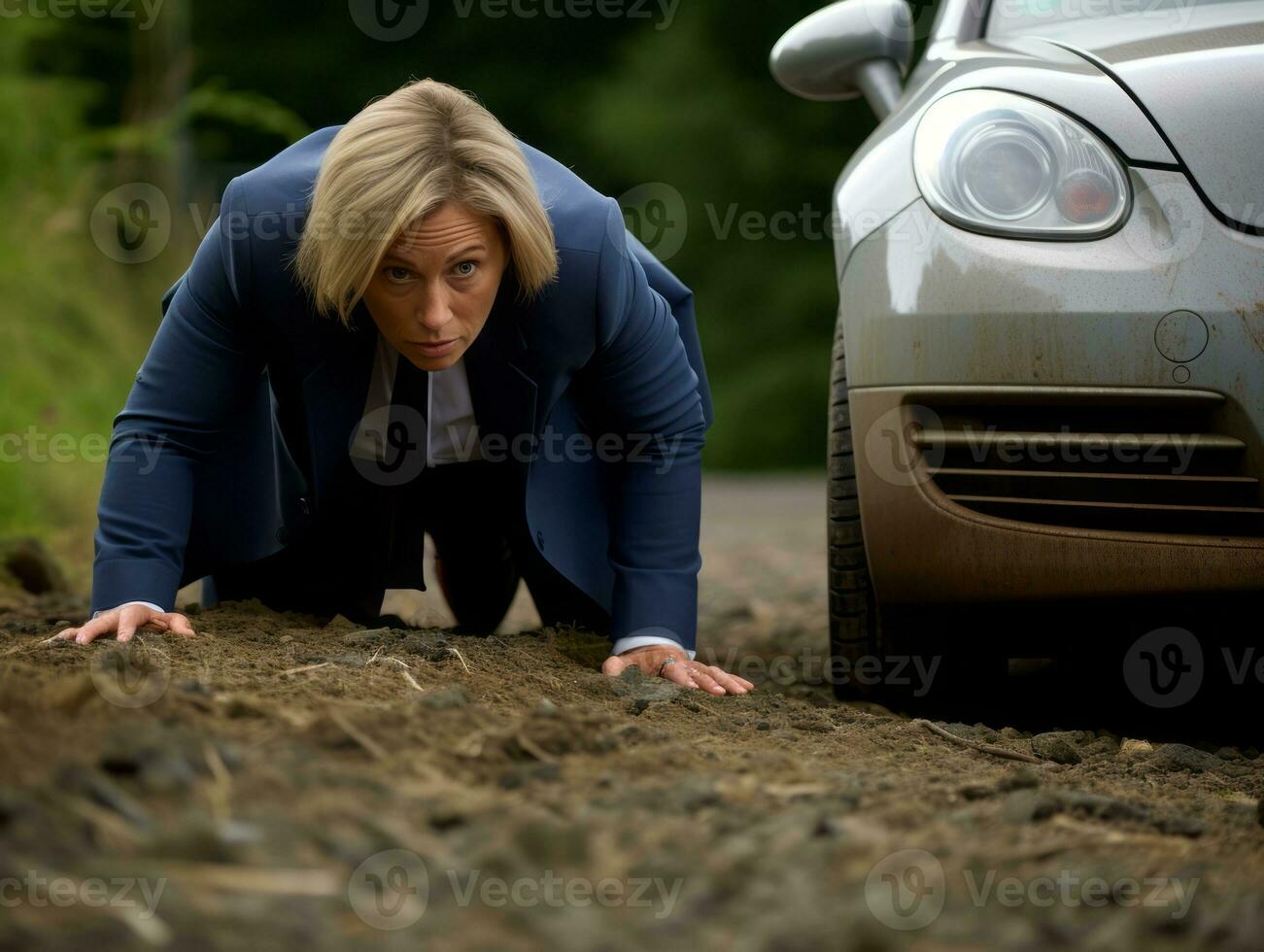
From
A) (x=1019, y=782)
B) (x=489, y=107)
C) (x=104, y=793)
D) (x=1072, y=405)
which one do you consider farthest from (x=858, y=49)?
(x=489, y=107)

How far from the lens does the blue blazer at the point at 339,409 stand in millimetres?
2684

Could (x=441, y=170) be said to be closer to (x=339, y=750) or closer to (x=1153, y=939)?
(x=339, y=750)

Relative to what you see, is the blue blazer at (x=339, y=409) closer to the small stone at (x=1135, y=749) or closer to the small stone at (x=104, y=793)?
the small stone at (x=1135, y=749)

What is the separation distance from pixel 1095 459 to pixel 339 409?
1.36 meters

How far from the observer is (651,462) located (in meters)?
3.01

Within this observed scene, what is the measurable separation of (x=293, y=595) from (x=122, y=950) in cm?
210

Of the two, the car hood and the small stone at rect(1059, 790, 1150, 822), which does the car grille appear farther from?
the small stone at rect(1059, 790, 1150, 822)

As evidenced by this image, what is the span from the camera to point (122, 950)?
118 cm

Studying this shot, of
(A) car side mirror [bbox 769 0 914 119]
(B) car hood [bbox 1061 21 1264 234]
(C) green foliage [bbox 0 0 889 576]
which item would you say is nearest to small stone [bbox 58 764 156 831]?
(B) car hood [bbox 1061 21 1264 234]

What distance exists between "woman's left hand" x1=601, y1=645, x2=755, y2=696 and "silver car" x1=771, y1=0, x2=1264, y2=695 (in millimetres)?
313

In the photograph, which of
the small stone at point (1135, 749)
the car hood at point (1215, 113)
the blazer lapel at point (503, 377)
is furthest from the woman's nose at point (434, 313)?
the small stone at point (1135, 749)

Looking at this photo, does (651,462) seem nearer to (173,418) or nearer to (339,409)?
(339,409)

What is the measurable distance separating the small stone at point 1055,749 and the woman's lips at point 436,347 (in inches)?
45.2

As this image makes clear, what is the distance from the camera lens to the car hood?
2316 mm
